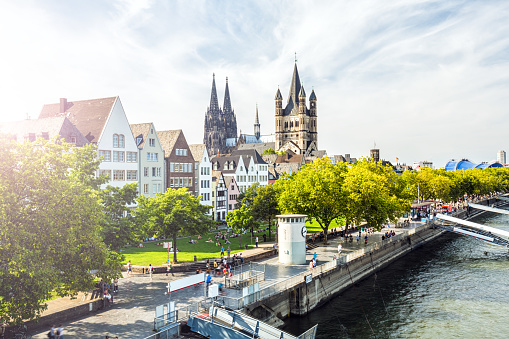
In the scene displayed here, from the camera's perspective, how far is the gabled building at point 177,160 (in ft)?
228

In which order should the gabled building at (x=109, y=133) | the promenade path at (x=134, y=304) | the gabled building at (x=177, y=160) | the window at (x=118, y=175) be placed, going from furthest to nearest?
the gabled building at (x=177, y=160) < the window at (x=118, y=175) < the gabled building at (x=109, y=133) < the promenade path at (x=134, y=304)

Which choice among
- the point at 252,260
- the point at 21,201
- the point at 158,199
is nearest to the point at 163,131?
the point at 158,199

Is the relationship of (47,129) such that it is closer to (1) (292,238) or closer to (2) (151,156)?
(2) (151,156)

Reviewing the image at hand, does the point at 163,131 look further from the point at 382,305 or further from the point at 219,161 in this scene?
the point at 382,305

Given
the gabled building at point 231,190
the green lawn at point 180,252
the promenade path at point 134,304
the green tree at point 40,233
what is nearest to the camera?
the green tree at point 40,233

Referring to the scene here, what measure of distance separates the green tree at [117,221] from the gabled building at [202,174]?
43.6 metres

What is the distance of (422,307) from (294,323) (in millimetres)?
12904

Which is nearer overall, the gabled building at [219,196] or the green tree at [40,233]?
the green tree at [40,233]

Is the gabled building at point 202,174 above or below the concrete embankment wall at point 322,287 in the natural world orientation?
above

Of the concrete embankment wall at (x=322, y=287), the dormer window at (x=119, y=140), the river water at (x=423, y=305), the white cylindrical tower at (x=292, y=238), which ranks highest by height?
the dormer window at (x=119, y=140)

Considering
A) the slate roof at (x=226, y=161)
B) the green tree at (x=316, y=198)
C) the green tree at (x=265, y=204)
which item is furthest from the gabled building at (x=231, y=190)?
the green tree at (x=316, y=198)

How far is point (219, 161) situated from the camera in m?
101

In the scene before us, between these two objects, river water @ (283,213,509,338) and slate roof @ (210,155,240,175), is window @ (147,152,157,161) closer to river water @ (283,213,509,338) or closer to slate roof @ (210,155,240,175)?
slate roof @ (210,155,240,175)

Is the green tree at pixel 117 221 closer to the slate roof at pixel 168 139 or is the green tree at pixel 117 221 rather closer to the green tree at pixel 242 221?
the green tree at pixel 242 221
